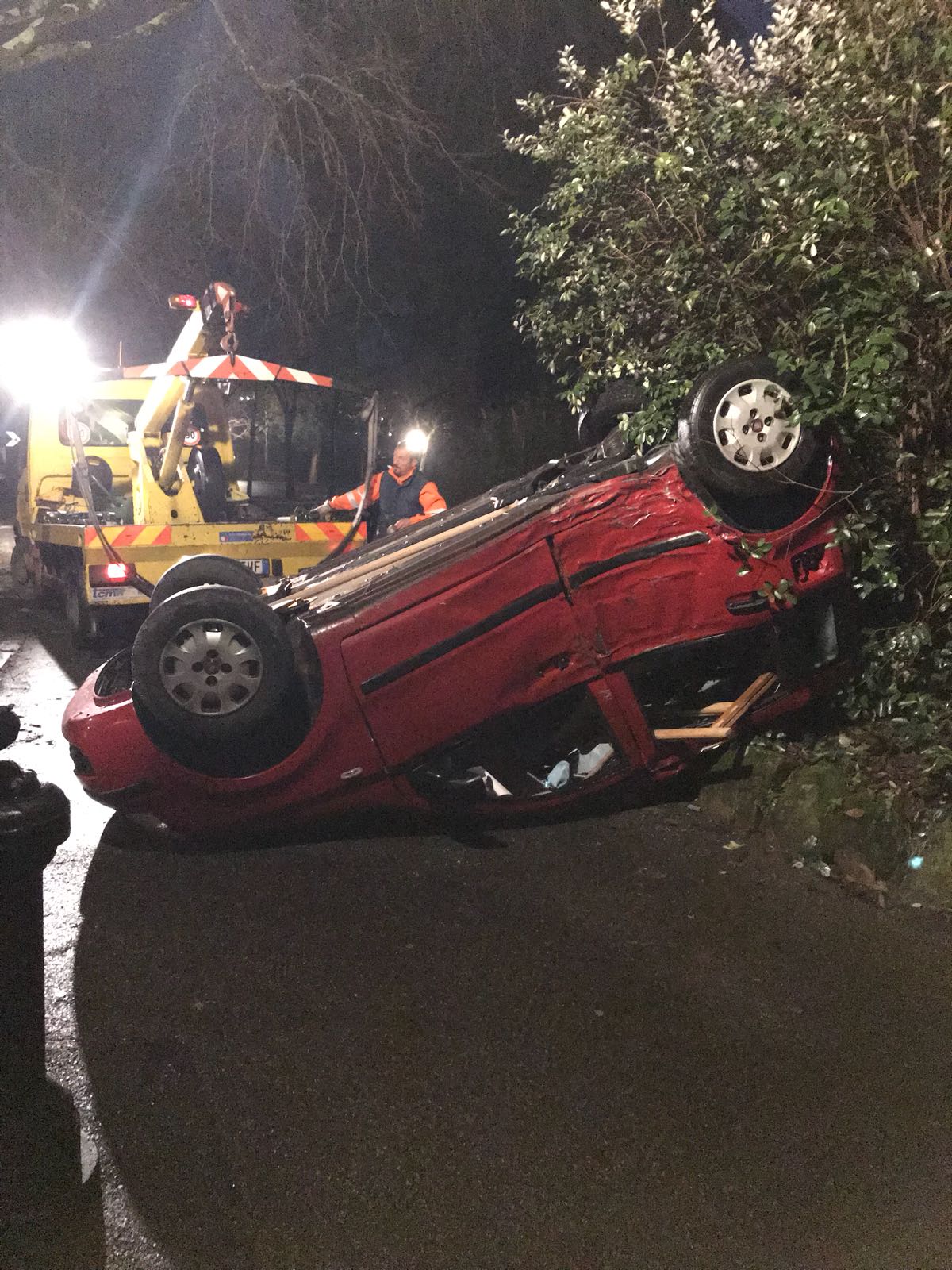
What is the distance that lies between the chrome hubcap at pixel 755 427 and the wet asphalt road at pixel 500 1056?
5.64ft

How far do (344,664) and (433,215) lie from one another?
44.4ft

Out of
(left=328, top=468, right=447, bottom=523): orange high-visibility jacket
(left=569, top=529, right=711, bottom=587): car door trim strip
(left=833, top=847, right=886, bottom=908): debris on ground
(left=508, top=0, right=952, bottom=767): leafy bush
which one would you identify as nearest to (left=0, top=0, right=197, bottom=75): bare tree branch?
(left=328, top=468, right=447, bottom=523): orange high-visibility jacket

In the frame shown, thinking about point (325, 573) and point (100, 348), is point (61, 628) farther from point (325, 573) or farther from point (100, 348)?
point (100, 348)

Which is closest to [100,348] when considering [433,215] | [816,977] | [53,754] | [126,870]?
[433,215]

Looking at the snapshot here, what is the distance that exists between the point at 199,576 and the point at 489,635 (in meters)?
2.19

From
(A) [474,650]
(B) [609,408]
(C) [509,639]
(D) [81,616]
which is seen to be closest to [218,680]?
(A) [474,650]

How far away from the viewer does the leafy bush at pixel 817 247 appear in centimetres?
412

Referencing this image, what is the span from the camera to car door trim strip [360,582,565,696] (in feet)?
13.3

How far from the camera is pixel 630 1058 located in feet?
9.77

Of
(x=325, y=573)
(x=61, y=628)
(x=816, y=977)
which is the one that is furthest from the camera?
(x=61, y=628)

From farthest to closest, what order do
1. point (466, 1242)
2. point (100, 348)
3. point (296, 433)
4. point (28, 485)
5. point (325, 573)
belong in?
point (100, 348) → point (28, 485) → point (296, 433) → point (325, 573) → point (466, 1242)

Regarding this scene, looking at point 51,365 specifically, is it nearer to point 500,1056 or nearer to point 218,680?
point 218,680

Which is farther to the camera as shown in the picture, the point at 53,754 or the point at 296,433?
the point at 296,433

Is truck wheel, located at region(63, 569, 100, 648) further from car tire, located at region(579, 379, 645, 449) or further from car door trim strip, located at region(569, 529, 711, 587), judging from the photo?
car door trim strip, located at region(569, 529, 711, 587)
